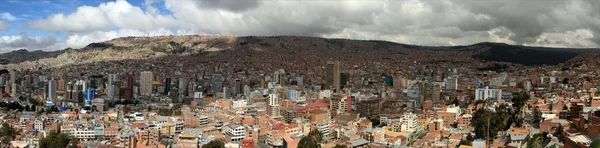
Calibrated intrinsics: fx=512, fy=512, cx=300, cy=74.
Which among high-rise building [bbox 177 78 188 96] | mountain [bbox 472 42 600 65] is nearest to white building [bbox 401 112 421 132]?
high-rise building [bbox 177 78 188 96]

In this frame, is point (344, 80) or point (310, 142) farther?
point (344, 80)

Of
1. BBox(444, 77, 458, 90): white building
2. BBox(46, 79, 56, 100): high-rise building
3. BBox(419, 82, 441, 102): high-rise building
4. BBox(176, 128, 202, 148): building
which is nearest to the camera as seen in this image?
BBox(176, 128, 202, 148): building

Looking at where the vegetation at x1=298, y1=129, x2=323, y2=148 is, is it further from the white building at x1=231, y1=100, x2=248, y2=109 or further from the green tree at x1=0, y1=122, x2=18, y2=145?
the white building at x1=231, y1=100, x2=248, y2=109

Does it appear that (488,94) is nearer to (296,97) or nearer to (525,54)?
(296,97)

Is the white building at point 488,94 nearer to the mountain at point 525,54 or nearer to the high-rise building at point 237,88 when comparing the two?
the high-rise building at point 237,88

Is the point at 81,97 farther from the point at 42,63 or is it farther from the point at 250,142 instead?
the point at 42,63

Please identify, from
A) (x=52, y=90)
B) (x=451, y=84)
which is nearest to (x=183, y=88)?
(x=52, y=90)

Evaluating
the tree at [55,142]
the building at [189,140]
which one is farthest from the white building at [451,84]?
the tree at [55,142]
